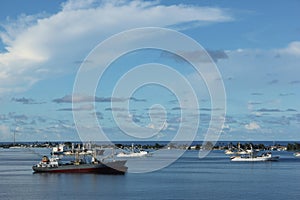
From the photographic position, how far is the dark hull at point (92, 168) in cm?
9312

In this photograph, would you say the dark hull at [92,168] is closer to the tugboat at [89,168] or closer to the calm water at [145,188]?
the tugboat at [89,168]

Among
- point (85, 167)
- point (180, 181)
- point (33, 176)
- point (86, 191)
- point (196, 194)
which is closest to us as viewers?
point (196, 194)

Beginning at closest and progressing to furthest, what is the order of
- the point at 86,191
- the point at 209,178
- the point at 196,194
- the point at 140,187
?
the point at 196,194, the point at 86,191, the point at 140,187, the point at 209,178

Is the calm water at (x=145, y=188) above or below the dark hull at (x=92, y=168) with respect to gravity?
below

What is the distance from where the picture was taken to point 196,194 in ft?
194

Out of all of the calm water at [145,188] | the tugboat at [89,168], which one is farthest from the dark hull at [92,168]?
the calm water at [145,188]

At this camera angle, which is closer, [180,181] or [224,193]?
[224,193]

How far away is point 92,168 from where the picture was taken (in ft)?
308

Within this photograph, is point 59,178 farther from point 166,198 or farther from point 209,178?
point 166,198

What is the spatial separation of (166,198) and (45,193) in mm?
15386

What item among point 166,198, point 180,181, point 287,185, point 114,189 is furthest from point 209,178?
point 166,198

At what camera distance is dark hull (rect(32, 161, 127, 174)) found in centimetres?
9312

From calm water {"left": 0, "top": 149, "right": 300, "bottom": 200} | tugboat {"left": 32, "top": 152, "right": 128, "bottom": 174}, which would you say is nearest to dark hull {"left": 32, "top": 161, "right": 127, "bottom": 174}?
tugboat {"left": 32, "top": 152, "right": 128, "bottom": 174}

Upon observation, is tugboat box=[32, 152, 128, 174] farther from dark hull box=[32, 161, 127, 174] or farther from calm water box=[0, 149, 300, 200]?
calm water box=[0, 149, 300, 200]
